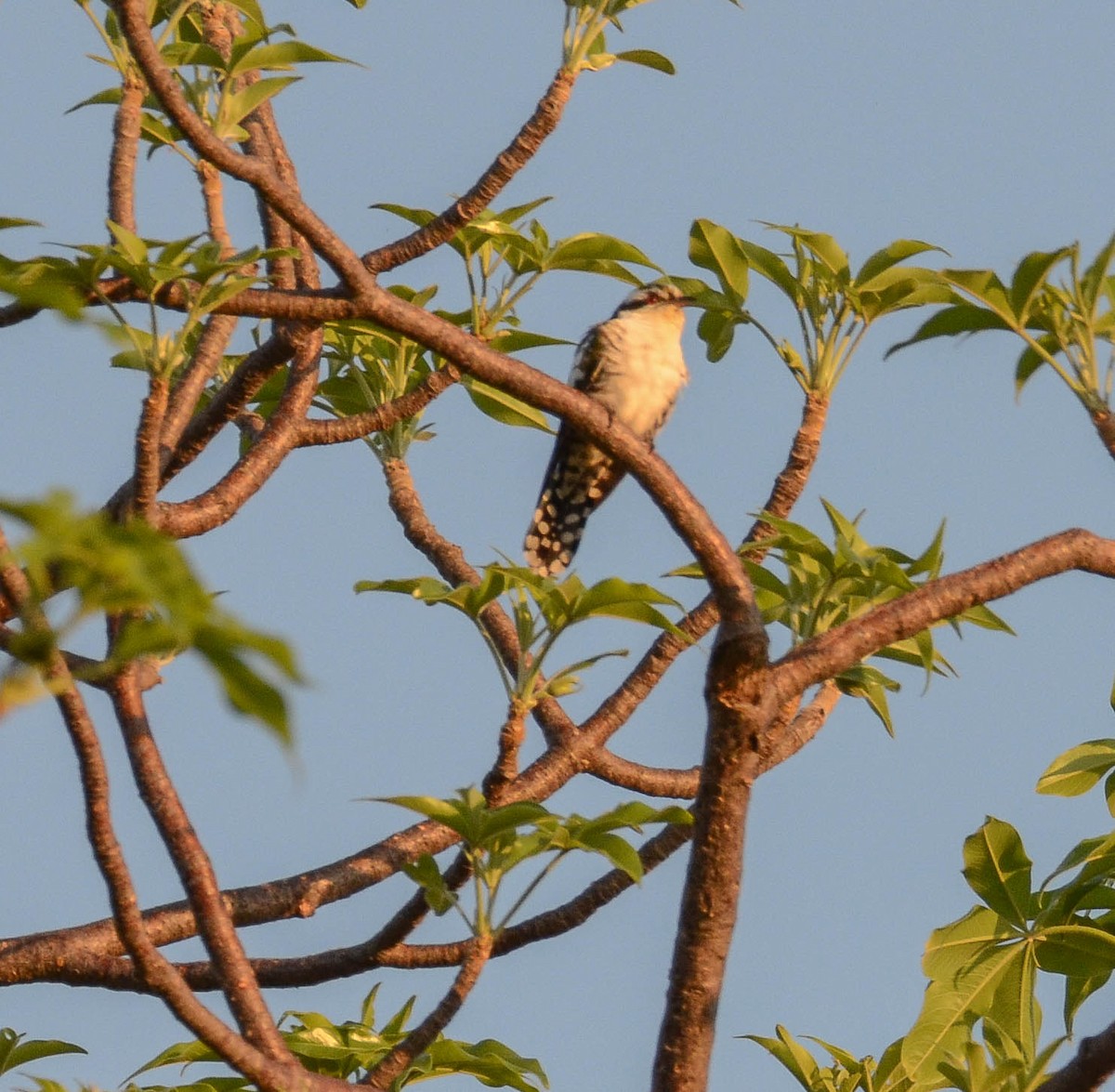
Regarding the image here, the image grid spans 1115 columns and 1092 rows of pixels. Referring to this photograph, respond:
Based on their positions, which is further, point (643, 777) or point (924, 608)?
point (643, 777)

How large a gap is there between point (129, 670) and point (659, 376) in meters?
5.66

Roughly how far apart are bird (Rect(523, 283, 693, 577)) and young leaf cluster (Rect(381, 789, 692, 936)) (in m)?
4.51

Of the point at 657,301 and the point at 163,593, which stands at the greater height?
the point at 657,301

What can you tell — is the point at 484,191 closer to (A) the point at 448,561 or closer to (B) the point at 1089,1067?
(A) the point at 448,561

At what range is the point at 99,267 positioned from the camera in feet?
10.8

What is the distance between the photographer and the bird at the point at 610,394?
8250 mm

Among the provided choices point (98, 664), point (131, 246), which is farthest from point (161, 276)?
point (98, 664)

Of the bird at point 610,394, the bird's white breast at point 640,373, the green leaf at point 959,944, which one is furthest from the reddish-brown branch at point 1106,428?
the bird's white breast at point 640,373

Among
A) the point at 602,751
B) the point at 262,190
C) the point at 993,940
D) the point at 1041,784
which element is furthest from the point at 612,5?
the point at 993,940

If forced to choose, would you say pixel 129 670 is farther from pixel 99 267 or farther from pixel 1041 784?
pixel 1041 784

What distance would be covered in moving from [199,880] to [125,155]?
2.42 meters

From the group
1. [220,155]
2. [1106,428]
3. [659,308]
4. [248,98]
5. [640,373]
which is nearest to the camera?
[220,155]

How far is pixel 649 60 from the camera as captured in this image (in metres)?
4.98

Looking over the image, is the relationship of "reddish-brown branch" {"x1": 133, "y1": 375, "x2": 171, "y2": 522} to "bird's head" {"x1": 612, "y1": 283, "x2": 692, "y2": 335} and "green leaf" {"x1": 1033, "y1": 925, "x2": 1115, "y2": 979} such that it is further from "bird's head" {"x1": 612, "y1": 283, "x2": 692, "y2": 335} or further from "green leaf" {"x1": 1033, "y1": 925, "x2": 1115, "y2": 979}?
"bird's head" {"x1": 612, "y1": 283, "x2": 692, "y2": 335}
